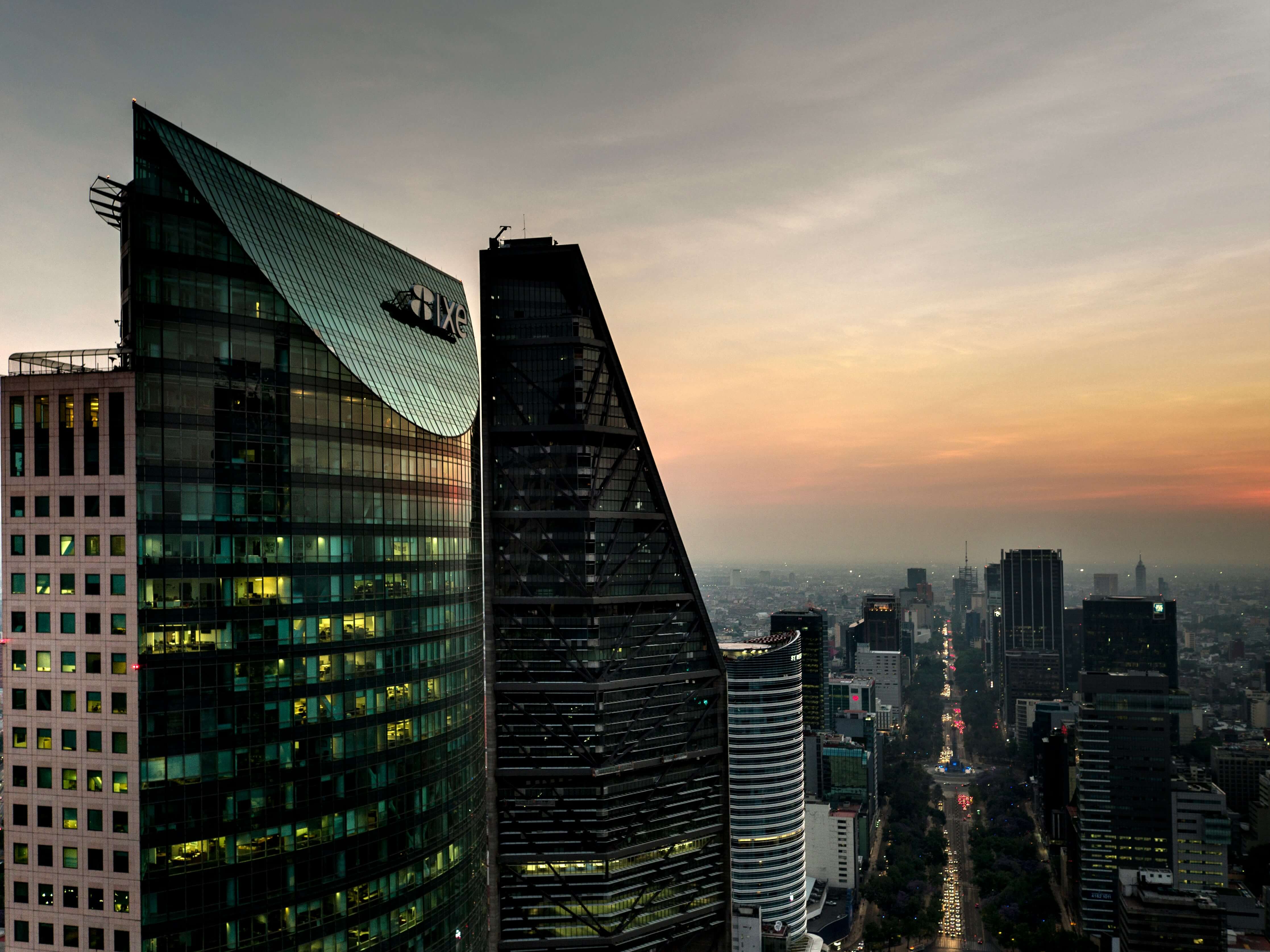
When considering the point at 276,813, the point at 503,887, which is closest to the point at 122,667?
the point at 276,813

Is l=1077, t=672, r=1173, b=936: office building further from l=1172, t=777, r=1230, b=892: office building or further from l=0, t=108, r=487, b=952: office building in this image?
l=0, t=108, r=487, b=952: office building

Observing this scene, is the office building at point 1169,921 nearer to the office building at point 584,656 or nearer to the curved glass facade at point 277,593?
the office building at point 584,656

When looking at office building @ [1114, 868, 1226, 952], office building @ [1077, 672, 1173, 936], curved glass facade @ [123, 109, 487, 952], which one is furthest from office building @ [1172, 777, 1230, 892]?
curved glass facade @ [123, 109, 487, 952]

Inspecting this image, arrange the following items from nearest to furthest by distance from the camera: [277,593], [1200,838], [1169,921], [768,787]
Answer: [277,593] → [1169,921] → [768,787] → [1200,838]

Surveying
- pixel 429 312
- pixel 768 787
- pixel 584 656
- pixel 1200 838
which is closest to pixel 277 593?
pixel 429 312

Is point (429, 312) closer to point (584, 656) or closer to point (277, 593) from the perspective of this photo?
point (277, 593)

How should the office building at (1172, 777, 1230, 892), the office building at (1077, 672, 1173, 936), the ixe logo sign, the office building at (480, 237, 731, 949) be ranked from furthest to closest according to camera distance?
the office building at (1077, 672, 1173, 936) < the office building at (1172, 777, 1230, 892) < the office building at (480, 237, 731, 949) < the ixe logo sign
